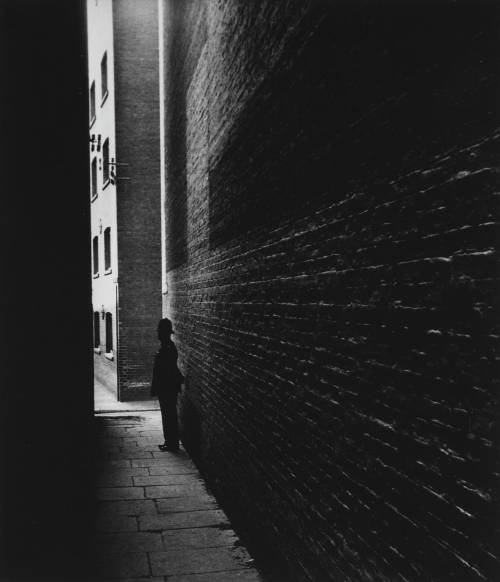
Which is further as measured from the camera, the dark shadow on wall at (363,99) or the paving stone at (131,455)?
the paving stone at (131,455)

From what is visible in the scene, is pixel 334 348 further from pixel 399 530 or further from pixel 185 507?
pixel 185 507

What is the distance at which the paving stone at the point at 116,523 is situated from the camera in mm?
6250

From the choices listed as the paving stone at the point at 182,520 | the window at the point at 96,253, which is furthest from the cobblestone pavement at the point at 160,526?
the window at the point at 96,253

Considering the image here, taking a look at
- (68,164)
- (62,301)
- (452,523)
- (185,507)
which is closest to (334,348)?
(452,523)

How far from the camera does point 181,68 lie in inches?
359

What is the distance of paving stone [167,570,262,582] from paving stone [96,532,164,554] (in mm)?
675

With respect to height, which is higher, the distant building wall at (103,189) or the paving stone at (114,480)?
the distant building wall at (103,189)

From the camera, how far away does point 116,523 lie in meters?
6.43

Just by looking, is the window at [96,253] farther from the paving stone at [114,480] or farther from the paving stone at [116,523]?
the paving stone at [116,523]

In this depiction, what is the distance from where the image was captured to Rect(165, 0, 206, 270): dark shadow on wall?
320 inches

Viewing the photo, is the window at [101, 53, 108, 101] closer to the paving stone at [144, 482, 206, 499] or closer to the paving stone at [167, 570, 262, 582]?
the paving stone at [144, 482, 206, 499]

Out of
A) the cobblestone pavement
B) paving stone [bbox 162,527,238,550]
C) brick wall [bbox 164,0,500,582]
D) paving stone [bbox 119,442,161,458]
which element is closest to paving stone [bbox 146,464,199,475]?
the cobblestone pavement

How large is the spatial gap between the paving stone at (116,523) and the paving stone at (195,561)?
772 mm

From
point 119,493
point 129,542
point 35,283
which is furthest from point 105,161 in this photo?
point 35,283
